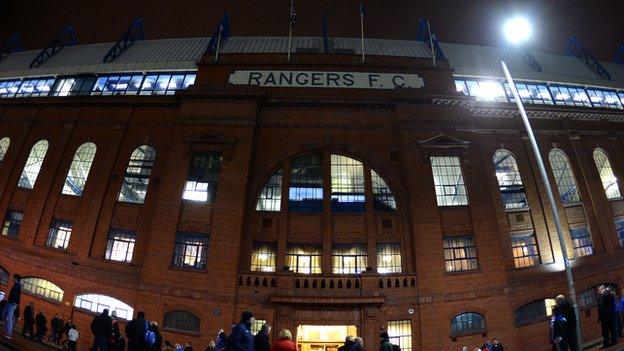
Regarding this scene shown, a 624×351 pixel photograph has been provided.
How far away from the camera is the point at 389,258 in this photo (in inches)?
640

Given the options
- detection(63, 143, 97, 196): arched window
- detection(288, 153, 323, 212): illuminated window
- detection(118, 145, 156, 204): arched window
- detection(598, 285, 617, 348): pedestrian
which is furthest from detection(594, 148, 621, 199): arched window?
detection(63, 143, 97, 196): arched window

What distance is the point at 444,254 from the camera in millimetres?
16203

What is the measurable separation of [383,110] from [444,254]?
30.0 ft

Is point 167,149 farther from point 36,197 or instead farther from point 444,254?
point 444,254

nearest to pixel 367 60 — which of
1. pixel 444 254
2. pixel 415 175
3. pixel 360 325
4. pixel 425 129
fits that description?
pixel 425 129

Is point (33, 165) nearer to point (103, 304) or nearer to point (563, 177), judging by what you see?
point (103, 304)

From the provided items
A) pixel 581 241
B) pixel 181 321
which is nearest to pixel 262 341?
pixel 181 321

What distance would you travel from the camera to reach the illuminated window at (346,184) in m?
17.0

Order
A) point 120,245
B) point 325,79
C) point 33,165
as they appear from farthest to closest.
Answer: point 33,165 → point 325,79 → point 120,245

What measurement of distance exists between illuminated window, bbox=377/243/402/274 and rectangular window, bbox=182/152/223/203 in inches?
381

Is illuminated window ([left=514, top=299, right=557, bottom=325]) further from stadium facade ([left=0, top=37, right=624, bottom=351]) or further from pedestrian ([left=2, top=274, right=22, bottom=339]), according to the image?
→ pedestrian ([left=2, top=274, right=22, bottom=339])

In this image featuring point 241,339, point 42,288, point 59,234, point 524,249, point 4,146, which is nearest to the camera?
point 241,339

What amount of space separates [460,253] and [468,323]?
3.45m

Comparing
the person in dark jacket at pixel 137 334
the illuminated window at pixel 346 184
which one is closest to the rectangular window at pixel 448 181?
the illuminated window at pixel 346 184
